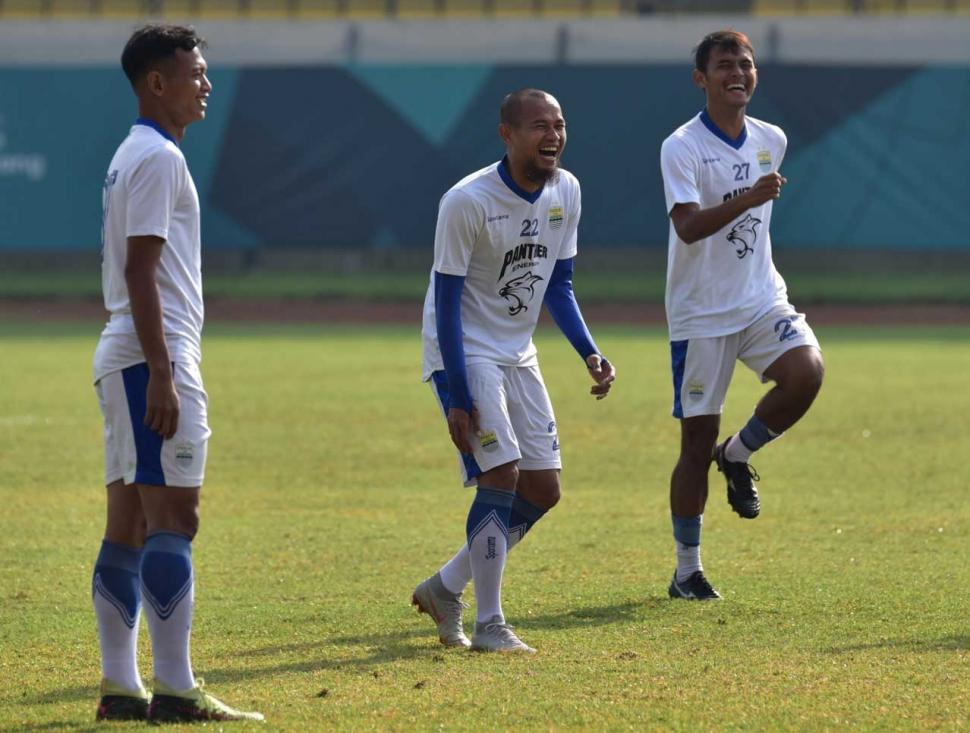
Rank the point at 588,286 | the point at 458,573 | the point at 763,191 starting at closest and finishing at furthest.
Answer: the point at 458,573, the point at 763,191, the point at 588,286

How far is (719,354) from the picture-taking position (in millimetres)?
7637

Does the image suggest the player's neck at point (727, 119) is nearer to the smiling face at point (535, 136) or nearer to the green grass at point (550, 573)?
the smiling face at point (535, 136)

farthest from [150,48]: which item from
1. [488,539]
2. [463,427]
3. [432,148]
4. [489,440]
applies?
[432,148]

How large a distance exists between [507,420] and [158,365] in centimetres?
190

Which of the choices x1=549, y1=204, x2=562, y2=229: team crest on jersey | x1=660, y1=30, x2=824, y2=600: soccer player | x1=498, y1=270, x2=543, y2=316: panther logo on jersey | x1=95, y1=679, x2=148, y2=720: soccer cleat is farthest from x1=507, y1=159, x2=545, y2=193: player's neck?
x1=95, y1=679, x2=148, y2=720: soccer cleat

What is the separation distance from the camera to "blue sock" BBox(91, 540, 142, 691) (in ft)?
17.8

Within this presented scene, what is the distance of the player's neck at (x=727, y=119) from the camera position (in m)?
7.61

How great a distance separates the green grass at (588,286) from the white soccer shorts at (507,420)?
874 inches

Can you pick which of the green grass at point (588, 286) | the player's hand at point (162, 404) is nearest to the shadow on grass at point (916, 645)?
the player's hand at point (162, 404)

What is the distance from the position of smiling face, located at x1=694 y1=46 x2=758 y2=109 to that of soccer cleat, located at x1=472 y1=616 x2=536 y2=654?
8.98ft

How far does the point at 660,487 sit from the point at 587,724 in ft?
19.4

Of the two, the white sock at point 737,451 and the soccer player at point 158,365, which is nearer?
the soccer player at point 158,365

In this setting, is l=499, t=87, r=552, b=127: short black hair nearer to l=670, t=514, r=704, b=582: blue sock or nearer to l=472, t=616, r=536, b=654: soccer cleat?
l=472, t=616, r=536, b=654: soccer cleat

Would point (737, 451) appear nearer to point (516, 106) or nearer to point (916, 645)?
point (916, 645)
